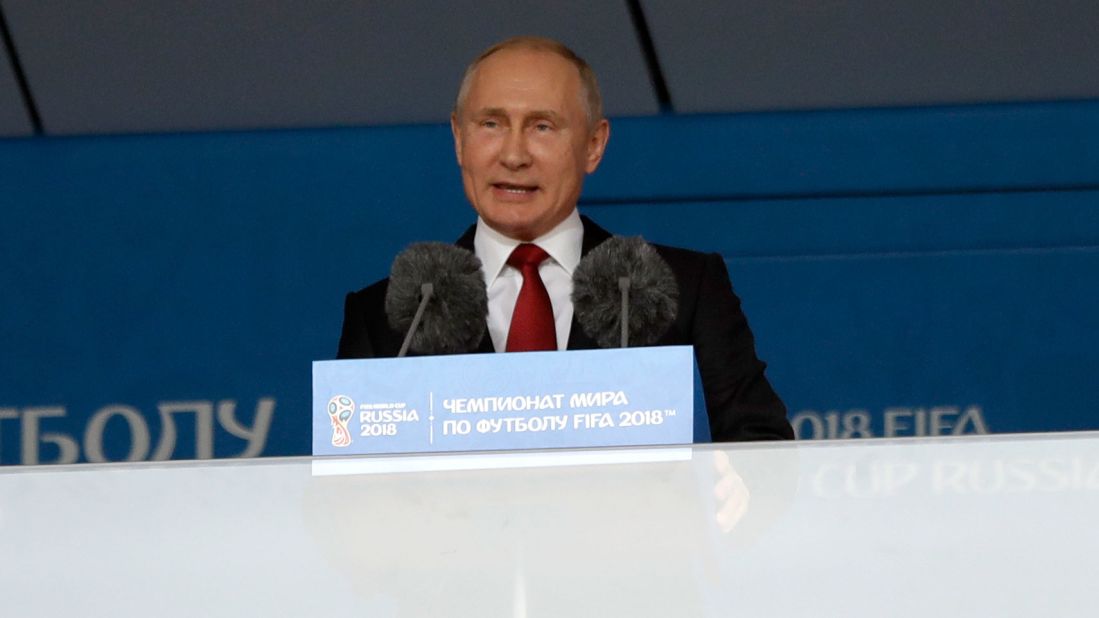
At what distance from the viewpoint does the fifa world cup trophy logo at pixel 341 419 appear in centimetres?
96

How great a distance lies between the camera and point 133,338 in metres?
2.29

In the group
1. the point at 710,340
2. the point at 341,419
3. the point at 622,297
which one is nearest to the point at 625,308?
the point at 622,297

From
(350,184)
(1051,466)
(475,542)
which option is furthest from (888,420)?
(475,542)

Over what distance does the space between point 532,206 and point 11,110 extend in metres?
1.09

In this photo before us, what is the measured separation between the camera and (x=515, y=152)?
59.7 inches

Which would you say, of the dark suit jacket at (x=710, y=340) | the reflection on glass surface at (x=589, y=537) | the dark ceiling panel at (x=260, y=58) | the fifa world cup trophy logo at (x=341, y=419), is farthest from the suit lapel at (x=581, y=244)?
the dark ceiling panel at (x=260, y=58)

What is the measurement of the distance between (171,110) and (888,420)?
119 centimetres

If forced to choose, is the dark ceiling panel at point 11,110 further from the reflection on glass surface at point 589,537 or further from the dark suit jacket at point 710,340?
the reflection on glass surface at point 589,537

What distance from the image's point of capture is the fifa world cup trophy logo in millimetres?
959

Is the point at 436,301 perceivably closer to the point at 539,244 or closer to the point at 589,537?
the point at 539,244

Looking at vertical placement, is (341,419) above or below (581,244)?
below

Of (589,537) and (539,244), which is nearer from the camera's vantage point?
(589,537)

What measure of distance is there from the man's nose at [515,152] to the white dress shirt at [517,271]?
3.0 inches

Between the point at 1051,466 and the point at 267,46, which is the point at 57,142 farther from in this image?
the point at 1051,466
